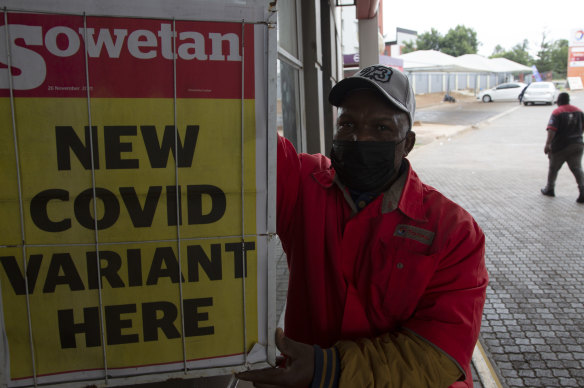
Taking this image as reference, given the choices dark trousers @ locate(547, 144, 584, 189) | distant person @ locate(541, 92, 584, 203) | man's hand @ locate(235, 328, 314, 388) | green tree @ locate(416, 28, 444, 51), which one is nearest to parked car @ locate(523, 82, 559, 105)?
distant person @ locate(541, 92, 584, 203)

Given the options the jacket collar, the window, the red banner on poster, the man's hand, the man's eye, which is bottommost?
the man's hand

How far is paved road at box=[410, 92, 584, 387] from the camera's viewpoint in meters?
3.65

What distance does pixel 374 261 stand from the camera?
1511 millimetres

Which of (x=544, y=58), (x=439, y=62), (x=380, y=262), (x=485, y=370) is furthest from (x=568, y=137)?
(x=544, y=58)

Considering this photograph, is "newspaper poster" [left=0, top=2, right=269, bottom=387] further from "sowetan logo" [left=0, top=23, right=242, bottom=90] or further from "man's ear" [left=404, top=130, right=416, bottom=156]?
"man's ear" [left=404, top=130, right=416, bottom=156]

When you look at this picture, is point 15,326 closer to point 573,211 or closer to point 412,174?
point 412,174

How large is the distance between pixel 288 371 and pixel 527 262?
18.0ft

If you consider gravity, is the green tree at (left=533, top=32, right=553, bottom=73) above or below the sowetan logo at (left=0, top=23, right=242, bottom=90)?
above

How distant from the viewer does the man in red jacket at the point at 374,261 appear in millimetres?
1315

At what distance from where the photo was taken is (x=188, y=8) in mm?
988

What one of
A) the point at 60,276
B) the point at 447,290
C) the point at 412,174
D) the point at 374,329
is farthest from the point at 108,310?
the point at 412,174

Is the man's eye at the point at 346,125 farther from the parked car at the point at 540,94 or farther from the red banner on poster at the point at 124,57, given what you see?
the parked car at the point at 540,94

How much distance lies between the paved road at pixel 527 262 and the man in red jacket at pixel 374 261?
7.88ft

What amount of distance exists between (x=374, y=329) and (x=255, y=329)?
57 centimetres
